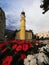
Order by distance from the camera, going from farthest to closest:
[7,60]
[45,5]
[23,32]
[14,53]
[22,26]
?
[22,26] < [23,32] < [45,5] < [14,53] < [7,60]

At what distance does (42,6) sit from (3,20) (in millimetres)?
50407

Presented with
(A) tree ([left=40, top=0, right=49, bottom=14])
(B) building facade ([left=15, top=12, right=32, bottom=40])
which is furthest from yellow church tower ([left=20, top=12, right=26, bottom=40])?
A: (A) tree ([left=40, top=0, right=49, bottom=14])

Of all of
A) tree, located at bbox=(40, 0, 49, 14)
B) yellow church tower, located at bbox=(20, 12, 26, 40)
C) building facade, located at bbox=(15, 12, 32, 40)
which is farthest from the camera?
yellow church tower, located at bbox=(20, 12, 26, 40)

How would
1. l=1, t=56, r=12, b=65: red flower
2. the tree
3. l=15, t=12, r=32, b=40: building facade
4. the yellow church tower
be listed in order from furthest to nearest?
the yellow church tower, l=15, t=12, r=32, b=40: building facade, the tree, l=1, t=56, r=12, b=65: red flower

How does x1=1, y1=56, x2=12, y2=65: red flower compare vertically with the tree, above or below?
below

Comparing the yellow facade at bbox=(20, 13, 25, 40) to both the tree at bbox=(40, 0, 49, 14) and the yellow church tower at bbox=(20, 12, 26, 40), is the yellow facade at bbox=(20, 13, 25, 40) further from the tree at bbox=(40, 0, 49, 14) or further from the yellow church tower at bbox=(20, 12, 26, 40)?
the tree at bbox=(40, 0, 49, 14)

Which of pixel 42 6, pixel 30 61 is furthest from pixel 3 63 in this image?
pixel 42 6

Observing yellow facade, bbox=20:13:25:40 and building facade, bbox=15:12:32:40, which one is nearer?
building facade, bbox=15:12:32:40

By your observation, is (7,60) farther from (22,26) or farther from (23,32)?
(22,26)

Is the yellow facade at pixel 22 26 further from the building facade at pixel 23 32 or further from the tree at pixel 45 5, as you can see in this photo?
the tree at pixel 45 5

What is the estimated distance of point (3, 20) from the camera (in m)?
76.5

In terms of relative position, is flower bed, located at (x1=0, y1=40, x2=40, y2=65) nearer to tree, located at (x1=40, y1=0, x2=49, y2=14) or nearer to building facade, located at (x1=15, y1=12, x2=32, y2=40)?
tree, located at (x1=40, y1=0, x2=49, y2=14)

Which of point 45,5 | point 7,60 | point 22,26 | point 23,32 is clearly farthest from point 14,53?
point 22,26

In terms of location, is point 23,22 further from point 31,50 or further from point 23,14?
point 31,50
